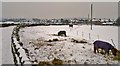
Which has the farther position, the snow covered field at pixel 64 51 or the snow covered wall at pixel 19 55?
the snow covered field at pixel 64 51

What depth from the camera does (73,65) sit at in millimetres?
12102

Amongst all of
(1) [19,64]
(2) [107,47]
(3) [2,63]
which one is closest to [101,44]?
(2) [107,47]

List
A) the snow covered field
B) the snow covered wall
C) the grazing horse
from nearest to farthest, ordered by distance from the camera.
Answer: the snow covered wall, the snow covered field, the grazing horse

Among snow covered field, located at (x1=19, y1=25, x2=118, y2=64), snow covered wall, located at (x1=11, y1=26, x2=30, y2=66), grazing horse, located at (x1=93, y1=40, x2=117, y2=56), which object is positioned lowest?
snow covered field, located at (x1=19, y1=25, x2=118, y2=64)

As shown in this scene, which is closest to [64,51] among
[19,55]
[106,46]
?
[106,46]

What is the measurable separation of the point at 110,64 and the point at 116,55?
3.22m

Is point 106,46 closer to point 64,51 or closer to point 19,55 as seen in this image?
point 64,51

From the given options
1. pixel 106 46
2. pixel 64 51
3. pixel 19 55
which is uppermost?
pixel 19 55

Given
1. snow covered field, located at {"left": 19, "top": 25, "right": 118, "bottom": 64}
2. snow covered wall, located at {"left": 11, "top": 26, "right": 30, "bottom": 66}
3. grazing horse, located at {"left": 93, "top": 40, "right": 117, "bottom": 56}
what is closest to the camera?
snow covered wall, located at {"left": 11, "top": 26, "right": 30, "bottom": 66}

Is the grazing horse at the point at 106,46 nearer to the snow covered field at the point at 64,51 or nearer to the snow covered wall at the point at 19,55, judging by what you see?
the snow covered field at the point at 64,51

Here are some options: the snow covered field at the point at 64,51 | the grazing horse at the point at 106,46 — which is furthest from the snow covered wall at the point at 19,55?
the grazing horse at the point at 106,46

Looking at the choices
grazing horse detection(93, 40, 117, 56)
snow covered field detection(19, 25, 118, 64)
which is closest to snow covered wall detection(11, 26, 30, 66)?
snow covered field detection(19, 25, 118, 64)

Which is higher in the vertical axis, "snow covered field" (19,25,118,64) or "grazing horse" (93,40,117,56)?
"grazing horse" (93,40,117,56)

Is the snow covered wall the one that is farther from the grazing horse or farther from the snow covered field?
the grazing horse
